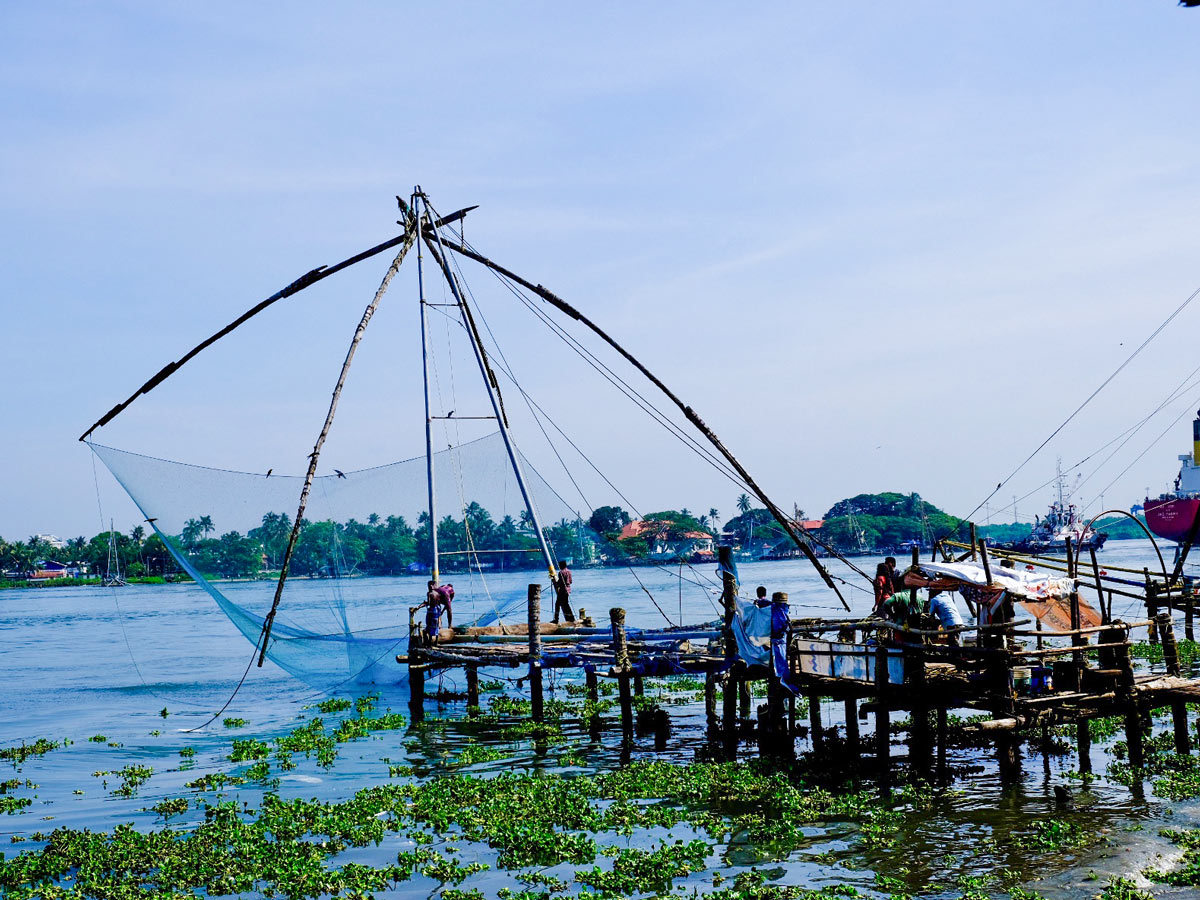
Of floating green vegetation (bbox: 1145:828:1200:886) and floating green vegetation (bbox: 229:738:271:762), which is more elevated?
floating green vegetation (bbox: 1145:828:1200:886)

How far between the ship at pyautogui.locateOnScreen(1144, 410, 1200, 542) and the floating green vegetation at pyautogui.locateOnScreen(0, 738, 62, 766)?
52.3 metres

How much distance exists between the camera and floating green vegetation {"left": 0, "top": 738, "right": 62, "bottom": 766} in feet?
68.3

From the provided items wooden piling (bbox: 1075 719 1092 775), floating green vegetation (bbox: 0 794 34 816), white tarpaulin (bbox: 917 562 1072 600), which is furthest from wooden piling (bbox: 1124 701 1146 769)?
floating green vegetation (bbox: 0 794 34 816)

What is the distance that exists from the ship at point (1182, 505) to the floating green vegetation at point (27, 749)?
52.3 meters

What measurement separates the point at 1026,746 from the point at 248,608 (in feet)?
44.7

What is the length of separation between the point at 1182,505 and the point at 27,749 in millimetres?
56878

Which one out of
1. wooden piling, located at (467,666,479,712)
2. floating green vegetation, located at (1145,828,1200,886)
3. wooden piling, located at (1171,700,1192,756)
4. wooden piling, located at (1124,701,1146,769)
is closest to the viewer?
floating green vegetation, located at (1145,828,1200,886)

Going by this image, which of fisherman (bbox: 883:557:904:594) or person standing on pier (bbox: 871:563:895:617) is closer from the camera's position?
fisherman (bbox: 883:557:904:594)

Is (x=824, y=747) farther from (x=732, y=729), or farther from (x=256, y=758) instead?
(x=256, y=758)

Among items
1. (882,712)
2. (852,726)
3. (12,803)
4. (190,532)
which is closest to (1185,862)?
(882,712)

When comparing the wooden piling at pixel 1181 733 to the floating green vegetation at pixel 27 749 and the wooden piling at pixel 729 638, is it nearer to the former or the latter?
the wooden piling at pixel 729 638

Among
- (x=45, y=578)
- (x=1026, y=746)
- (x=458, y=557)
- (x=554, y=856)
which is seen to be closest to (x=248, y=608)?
(x=458, y=557)

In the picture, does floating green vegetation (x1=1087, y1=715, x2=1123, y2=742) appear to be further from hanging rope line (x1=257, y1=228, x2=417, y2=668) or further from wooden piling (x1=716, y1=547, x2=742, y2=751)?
hanging rope line (x1=257, y1=228, x2=417, y2=668)

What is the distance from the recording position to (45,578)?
480 ft
